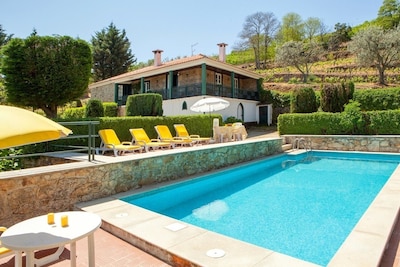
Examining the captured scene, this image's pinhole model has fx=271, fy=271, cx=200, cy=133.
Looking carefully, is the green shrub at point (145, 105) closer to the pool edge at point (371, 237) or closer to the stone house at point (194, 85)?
the stone house at point (194, 85)

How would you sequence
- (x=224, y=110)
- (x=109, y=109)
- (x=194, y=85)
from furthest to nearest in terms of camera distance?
(x=109, y=109), (x=224, y=110), (x=194, y=85)

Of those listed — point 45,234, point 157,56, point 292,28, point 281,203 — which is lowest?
point 281,203

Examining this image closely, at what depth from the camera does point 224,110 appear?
924 inches

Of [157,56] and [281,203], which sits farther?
[157,56]

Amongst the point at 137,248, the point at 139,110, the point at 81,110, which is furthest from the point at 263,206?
the point at 81,110

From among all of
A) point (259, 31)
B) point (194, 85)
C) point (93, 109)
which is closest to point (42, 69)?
point (93, 109)

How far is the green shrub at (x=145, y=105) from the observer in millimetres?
15109

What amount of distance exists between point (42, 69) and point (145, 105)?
5.51 metres

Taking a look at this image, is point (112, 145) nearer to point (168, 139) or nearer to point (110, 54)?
point (168, 139)

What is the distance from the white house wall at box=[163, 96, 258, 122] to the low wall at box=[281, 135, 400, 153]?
8891 mm

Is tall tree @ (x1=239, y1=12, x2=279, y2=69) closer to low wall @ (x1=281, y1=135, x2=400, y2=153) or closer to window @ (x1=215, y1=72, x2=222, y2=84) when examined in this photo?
window @ (x1=215, y1=72, x2=222, y2=84)

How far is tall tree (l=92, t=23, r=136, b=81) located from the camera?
42219mm

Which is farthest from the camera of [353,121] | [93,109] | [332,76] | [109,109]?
[332,76]

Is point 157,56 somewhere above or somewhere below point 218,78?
above
